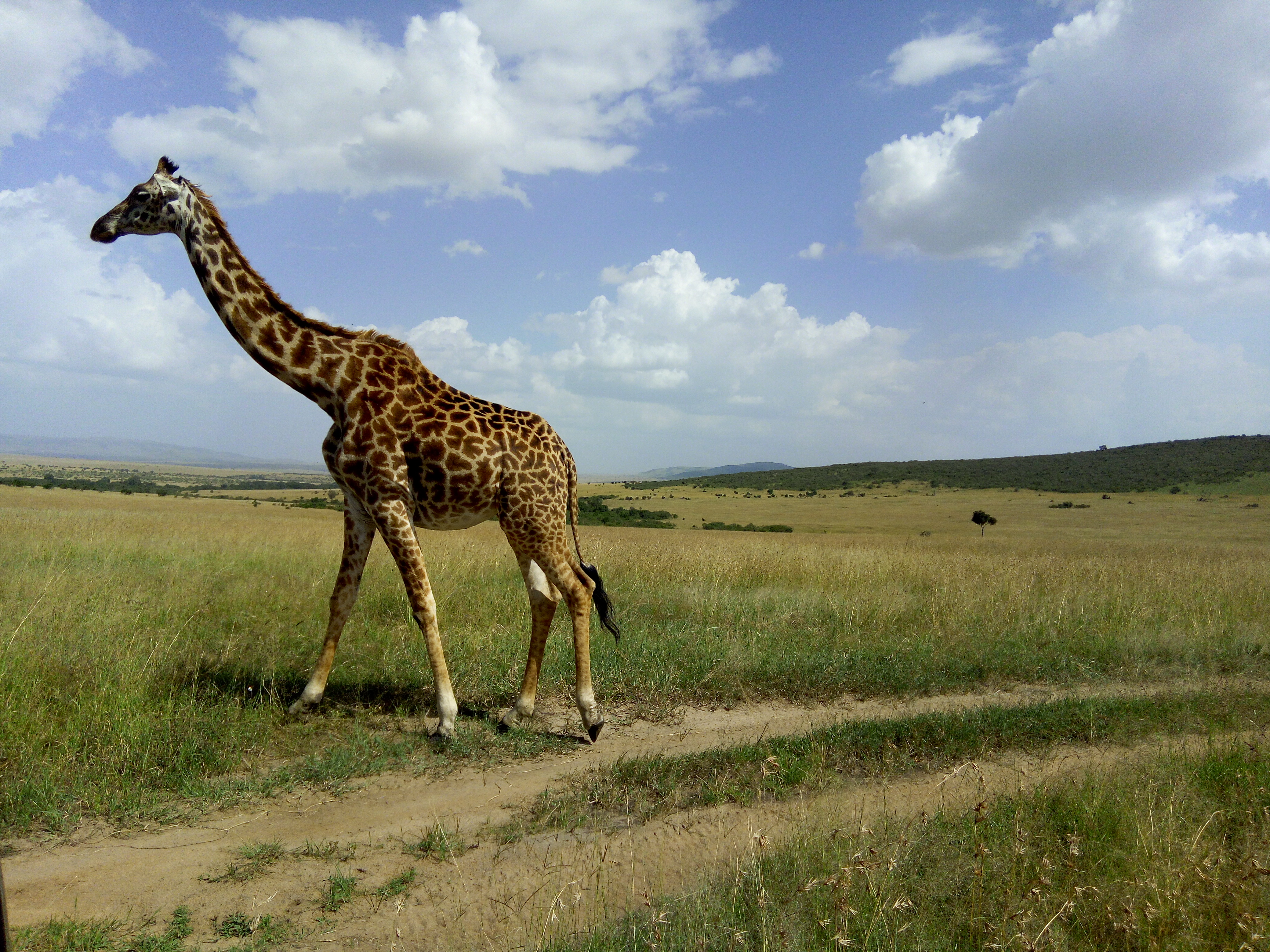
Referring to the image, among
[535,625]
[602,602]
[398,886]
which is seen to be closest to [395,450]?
[535,625]

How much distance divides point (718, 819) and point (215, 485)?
118120 millimetres

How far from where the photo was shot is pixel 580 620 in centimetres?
611

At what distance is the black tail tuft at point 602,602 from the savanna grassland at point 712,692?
1.91ft

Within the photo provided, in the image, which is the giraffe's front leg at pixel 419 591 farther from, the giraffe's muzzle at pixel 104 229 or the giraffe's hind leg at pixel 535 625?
the giraffe's muzzle at pixel 104 229

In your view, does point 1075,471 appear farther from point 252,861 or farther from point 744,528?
point 252,861

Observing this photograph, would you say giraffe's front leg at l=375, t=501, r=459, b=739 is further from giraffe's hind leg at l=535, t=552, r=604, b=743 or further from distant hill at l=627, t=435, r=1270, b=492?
distant hill at l=627, t=435, r=1270, b=492

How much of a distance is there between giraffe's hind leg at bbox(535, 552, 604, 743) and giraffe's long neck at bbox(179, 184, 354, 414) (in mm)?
2280

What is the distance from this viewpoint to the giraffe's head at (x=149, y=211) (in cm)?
566

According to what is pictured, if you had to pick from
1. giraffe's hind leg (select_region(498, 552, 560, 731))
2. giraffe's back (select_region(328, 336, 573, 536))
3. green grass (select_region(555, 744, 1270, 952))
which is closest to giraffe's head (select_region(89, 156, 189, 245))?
giraffe's back (select_region(328, 336, 573, 536))

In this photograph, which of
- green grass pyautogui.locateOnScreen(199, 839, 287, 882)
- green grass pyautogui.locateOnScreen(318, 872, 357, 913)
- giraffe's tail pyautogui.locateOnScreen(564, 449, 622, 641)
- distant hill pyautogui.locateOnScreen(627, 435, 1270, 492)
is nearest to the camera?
green grass pyautogui.locateOnScreen(318, 872, 357, 913)

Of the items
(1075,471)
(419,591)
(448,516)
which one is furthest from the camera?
(1075,471)

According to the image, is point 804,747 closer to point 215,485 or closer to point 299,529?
point 299,529

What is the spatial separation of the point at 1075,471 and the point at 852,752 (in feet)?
263

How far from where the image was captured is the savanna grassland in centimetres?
358
